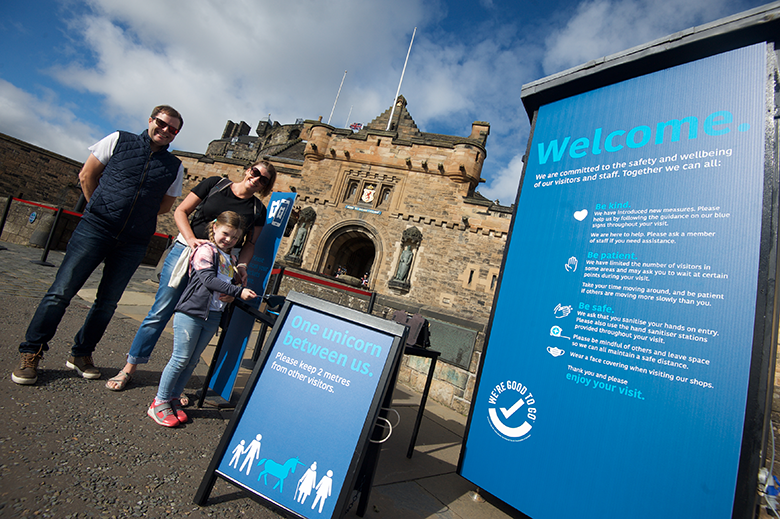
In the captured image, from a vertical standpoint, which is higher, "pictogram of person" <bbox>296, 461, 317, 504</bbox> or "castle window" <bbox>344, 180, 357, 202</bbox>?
"castle window" <bbox>344, 180, 357, 202</bbox>

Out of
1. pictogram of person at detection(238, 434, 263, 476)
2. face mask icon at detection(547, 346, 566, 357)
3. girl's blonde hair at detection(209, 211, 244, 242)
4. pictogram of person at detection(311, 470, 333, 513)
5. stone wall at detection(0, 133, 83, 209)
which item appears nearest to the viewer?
pictogram of person at detection(311, 470, 333, 513)

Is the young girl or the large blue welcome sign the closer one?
the large blue welcome sign

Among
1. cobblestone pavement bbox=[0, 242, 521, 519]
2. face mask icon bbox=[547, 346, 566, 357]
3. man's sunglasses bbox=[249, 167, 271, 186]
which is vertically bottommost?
cobblestone pavement bbox=[0, 242, 521, 519]

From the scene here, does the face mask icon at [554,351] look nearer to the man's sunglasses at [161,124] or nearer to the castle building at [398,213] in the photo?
the man's sunglasses at [161,124]

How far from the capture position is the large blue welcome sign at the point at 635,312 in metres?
1.55

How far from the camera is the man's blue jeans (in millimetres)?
2150

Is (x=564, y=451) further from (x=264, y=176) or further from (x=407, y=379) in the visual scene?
(x=407, y=379)

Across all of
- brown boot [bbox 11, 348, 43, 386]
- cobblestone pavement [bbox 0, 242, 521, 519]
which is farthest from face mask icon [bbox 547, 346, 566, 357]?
brown boot [bbox 11, 348, 43, 386]

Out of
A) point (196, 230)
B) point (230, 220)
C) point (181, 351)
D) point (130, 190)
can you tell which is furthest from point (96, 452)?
point (130, 190)

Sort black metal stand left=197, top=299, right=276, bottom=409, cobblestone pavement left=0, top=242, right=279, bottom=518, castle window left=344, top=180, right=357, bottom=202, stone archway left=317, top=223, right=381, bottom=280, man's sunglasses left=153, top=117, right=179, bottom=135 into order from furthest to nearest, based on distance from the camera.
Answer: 1. castle window left=344, top=180, right=357, bottom=202
2. stone archway left=317, top=223, right=381, bottom=280
3. man's sunglasses left=153, top=117, right=179, bottom=135
4. black metal stand left=197, top=299, right=276, bottom=409
5. cobblestone pavement left=0, top=242, right=279, bottom=518

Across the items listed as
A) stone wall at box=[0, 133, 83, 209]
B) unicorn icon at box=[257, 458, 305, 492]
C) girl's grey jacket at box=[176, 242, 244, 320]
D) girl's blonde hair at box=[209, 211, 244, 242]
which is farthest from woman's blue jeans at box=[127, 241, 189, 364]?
stone wall at box=[0, 133, 83, 209]

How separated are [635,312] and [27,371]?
3522 millimetres

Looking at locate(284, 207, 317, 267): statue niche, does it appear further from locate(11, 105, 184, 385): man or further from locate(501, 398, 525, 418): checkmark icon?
locate(501, 398, 525, 418): checkmark icon

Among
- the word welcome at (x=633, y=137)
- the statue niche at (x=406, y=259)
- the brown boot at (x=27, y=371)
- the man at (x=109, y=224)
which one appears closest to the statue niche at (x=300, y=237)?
the statue niche at (x=406, y=259)
